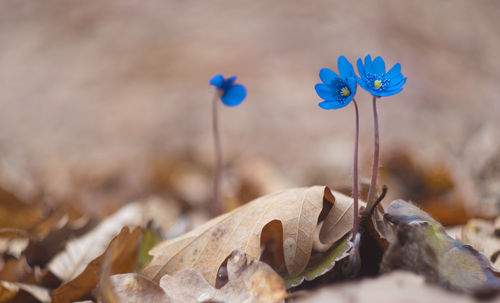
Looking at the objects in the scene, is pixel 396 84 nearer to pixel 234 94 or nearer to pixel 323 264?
pixel 323 264

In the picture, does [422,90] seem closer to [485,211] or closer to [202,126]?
[202,126]

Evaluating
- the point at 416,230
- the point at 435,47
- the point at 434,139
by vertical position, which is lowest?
the point at 434,139

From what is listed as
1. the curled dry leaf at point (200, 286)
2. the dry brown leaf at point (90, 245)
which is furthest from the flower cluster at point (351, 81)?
the dry brown leaf at point (90, 245)

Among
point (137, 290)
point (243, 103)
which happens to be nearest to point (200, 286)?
point (137, 290)

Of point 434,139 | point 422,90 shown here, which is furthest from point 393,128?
point 422,90

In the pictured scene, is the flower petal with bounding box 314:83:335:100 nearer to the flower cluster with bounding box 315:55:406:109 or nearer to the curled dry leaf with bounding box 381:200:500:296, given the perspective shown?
the flower cluster with bounding box 315:55:406:109

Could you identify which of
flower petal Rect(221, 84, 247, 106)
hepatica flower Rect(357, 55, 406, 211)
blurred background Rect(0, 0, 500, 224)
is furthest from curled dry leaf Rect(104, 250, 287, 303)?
Answer: blurred background Rect(0, 0, 500, 224)

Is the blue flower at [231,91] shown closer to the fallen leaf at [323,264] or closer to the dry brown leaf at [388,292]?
the fallen leaf at [323,264]
